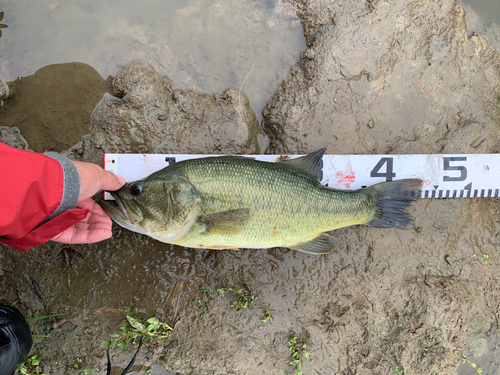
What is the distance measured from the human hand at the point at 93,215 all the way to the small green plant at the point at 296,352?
7.64ft

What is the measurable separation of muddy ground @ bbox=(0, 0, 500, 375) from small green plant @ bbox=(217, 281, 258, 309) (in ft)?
0.27

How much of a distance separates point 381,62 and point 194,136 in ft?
7.98

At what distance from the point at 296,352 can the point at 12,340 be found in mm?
3036

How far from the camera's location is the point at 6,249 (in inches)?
133

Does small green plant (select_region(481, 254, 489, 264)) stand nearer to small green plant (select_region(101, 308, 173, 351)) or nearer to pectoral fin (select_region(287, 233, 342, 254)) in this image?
pectoral fin (select_region(287, 233, 342, 254))

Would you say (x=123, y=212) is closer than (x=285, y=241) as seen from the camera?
Yes

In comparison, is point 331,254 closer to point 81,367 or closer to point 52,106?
point 81,367

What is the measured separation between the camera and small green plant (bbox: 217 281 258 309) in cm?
339

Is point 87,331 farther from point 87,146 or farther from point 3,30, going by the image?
point 3,30

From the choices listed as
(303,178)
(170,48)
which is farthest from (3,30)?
(303,178)

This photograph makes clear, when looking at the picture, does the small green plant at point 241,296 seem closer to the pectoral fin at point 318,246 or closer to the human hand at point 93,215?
the pectoral fin at point 318,246

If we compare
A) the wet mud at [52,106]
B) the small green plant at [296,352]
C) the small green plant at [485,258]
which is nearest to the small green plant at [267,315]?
the small green plant at [296,352]

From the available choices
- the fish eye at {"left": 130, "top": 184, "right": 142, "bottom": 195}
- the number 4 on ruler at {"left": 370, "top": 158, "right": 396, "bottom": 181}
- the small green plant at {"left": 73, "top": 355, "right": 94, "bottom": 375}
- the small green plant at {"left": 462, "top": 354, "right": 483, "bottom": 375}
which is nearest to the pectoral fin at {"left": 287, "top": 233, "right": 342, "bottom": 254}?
the number 4 on ruler at {"left": 370, "top": 158, "right": 396, "bottom": 181}

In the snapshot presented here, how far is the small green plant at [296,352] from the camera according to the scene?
341cm
